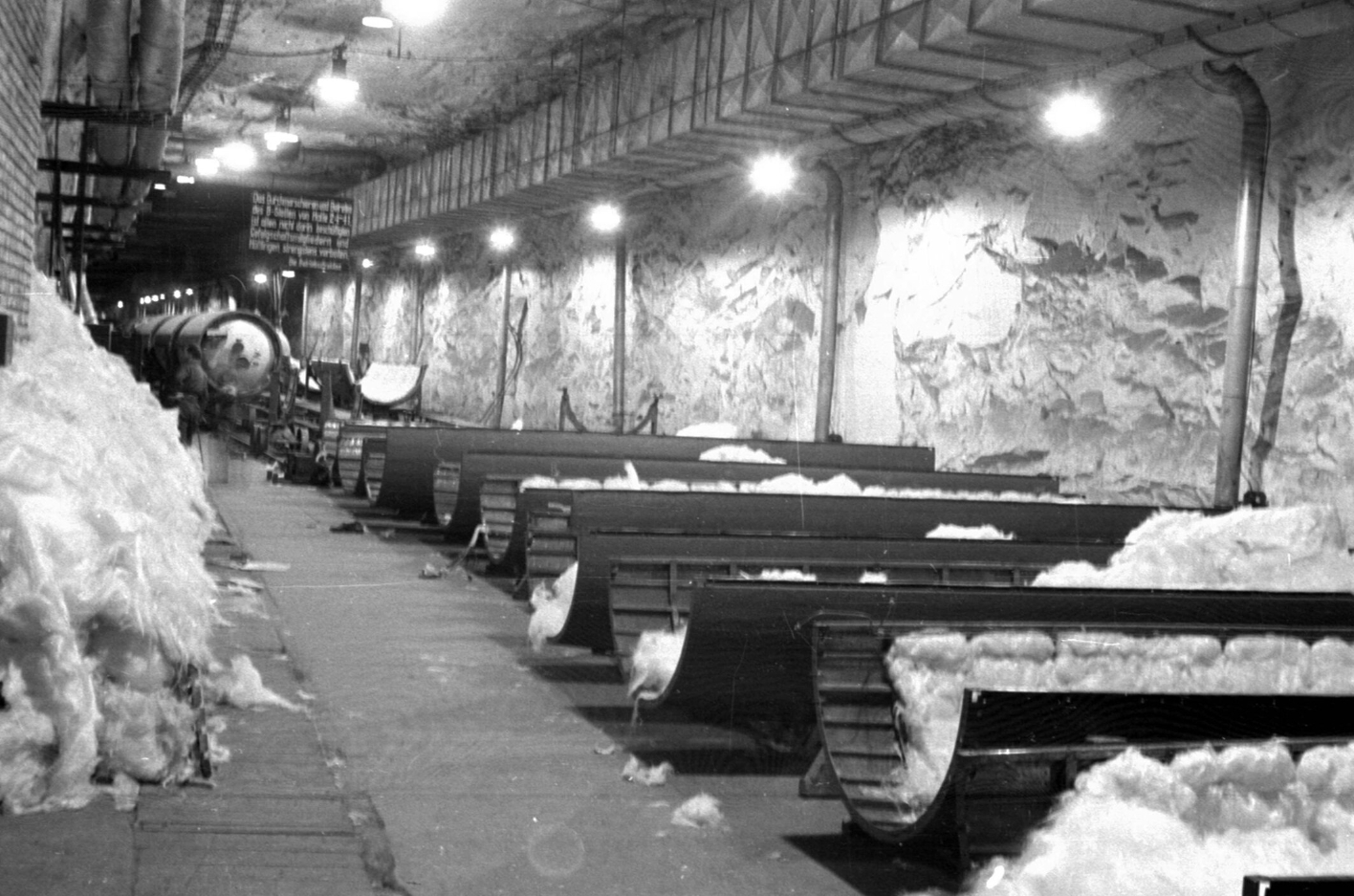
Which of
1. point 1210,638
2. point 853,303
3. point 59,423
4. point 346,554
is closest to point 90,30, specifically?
point 346,554

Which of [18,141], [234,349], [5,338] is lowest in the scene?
[5,338]

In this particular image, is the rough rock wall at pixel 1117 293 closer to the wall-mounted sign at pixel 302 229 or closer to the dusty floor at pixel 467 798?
the dusty floor at pixel 467 798

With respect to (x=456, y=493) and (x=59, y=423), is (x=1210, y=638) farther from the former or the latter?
(x=456, y=493)

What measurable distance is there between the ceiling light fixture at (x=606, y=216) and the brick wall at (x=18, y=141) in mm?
9906

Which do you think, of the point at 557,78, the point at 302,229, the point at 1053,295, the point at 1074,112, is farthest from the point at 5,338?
the point at 302,229

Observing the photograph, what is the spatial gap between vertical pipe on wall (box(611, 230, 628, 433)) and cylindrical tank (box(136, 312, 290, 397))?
18.2ft

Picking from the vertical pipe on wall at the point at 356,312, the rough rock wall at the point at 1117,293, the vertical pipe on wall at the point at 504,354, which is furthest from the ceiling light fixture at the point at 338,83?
the vertical pipe on wall at the point at 356,312

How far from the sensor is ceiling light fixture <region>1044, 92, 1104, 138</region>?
9.97 meters

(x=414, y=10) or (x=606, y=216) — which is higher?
(x=414, y=10)

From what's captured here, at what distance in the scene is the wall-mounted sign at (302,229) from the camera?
18.8 meters

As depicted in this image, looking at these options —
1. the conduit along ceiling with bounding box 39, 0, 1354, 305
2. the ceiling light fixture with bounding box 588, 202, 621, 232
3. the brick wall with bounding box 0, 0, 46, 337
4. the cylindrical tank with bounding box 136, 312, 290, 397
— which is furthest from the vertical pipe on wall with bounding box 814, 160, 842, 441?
the cylindrical tank with bounding box 136, 312, 290, 397

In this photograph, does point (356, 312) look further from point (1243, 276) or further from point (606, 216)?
point (1243, 276)

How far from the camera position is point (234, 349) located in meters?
21.5

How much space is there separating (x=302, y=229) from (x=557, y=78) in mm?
4839
